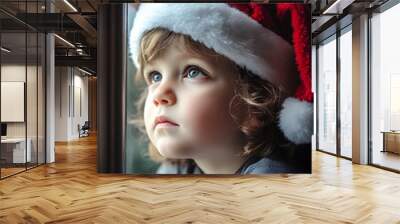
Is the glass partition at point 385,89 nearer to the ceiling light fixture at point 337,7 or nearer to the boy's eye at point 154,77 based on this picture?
the ceiling light fixture at point 337,7

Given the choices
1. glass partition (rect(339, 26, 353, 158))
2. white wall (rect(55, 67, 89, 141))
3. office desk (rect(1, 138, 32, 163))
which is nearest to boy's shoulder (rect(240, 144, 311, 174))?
glass partition (rect(339, 26, 353, 158))

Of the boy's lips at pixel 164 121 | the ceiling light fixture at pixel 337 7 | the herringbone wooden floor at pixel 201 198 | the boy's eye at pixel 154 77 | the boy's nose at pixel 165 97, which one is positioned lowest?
the herringbone wooden floor at pixel 201 198

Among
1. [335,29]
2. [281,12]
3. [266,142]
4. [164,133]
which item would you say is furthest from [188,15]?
[335,29]

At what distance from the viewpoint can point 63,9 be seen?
820cm

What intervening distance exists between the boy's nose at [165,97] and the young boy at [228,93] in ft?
0.05

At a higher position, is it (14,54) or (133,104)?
(14,54)

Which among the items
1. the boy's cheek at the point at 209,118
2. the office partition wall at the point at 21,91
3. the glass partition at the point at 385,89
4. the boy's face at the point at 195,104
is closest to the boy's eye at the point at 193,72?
the boy's face at the point at 195,104

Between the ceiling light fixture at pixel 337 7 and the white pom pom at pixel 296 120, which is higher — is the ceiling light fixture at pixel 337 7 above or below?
above

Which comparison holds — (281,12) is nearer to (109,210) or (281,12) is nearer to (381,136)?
(381,136)

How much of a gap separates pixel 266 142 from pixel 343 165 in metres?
2.60

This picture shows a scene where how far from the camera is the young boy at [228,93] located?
6.18m

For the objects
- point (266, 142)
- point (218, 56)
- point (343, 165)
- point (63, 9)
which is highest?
point (63, 9)

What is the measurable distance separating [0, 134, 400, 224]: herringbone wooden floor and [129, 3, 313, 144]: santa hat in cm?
120

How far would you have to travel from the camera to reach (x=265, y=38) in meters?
6.24
